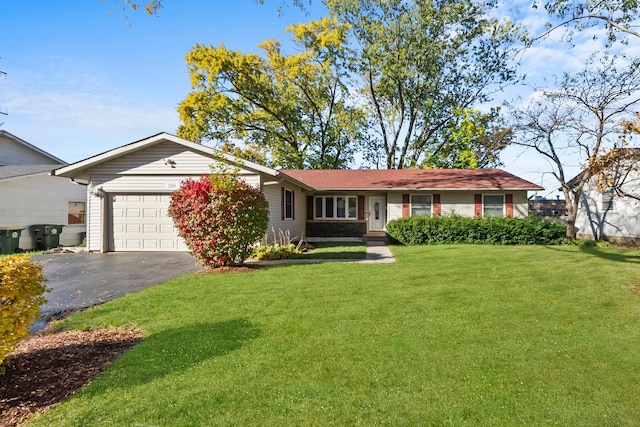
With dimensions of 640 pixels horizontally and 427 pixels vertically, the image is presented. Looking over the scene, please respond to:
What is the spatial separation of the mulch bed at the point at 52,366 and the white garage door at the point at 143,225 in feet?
30.4

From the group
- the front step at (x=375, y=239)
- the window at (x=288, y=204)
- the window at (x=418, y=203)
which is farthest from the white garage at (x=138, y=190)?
the window at (x=418, y=203)

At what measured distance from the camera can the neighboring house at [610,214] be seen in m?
17.3

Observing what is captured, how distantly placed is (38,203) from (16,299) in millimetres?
16694

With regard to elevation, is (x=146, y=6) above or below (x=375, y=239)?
above

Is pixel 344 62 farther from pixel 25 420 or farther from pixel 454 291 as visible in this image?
pixel 25 420

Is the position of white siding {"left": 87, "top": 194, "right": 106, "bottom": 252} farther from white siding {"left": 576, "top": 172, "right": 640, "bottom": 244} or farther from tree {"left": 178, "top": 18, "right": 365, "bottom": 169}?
white siding {"left": 576, "top": 172, "right": 640, "bottom": 244}

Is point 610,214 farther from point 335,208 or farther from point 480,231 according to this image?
point 335,208

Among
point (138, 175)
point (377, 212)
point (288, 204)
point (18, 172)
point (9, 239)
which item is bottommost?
point (9, 239)

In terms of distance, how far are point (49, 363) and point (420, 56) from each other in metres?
25.8

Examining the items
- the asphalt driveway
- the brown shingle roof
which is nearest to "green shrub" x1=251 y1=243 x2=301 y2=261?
the asphalt driveway

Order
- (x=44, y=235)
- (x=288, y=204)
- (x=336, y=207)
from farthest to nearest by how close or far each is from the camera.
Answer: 1. (x=336, y=207)
2. (x=288, y=204)
3. (x=44, y=235)

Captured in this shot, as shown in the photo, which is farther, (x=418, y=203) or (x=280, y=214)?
(x=418, y=203)

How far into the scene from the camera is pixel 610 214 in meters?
18.8

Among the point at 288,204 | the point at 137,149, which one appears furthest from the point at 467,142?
the point at 137,149
